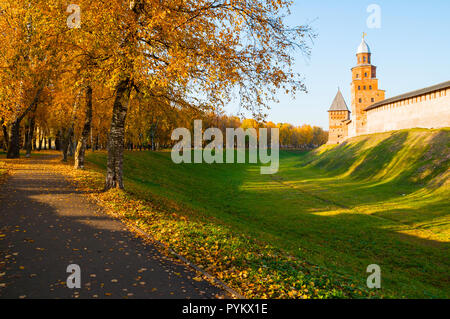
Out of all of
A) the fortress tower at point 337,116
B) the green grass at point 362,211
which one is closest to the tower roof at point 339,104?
the fortress tower at point 337,116

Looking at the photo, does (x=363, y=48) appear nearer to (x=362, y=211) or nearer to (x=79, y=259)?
(x=362, y=211)

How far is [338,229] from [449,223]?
7290 millimetres

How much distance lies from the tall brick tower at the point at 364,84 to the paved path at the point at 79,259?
92.1 m

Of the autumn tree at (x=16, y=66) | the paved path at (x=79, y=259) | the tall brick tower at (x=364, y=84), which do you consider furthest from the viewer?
the tall brick tower at (x=364, y=84)

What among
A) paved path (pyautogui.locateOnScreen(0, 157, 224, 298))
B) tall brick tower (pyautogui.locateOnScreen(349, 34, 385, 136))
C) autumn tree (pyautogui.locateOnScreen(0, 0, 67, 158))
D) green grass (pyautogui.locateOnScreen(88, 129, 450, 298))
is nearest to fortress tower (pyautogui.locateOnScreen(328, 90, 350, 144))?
tall brick tower (pyautogui.locateOnScreen(349, 34, 385, 136))

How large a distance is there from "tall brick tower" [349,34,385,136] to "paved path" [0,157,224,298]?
302 ft

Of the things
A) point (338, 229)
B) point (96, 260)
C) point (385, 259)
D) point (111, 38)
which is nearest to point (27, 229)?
point (96, 260)

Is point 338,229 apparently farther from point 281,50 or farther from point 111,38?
point 111,38

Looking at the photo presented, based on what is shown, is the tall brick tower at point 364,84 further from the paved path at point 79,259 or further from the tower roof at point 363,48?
the paved path at point 79,259

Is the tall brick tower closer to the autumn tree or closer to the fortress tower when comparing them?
the fortress tower

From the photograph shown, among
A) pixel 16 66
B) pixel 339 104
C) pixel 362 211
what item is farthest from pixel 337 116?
pixel 16 66

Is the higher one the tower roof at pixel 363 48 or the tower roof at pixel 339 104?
the tower roof at pixel 363 48

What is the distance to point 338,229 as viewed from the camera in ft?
64.1

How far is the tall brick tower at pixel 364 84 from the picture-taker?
309ft
